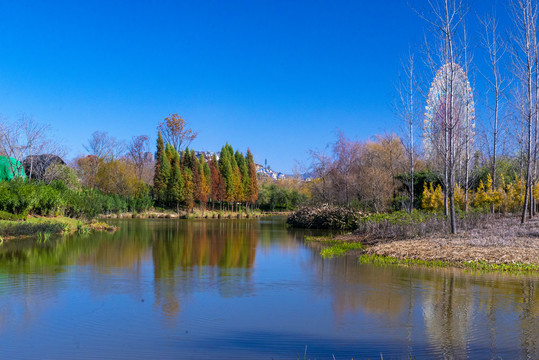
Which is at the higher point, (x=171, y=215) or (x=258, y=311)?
(x=171, y=215)

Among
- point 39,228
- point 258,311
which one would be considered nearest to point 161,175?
point 39,228

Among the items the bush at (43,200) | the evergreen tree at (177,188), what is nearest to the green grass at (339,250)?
the bush at (43,200)

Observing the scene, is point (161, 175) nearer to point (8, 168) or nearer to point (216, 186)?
point (216, 186)

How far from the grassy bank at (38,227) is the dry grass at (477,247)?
558 inches

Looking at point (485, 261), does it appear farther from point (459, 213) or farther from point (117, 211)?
point (117, 211)

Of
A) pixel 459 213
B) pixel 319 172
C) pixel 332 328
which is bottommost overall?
pixel 332 328

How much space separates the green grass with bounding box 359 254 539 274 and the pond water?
684 millimetres

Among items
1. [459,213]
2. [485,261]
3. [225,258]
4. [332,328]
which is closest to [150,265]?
[225,258]

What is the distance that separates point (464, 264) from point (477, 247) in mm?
1474

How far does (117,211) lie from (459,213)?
31.7 meters

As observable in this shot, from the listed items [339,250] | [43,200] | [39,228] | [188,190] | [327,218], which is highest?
[188,190]

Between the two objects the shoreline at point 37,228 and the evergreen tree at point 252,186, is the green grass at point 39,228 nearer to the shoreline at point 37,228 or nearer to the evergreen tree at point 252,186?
the shoreline at point 37,228

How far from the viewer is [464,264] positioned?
11.4 metres

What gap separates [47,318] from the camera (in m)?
6.80
